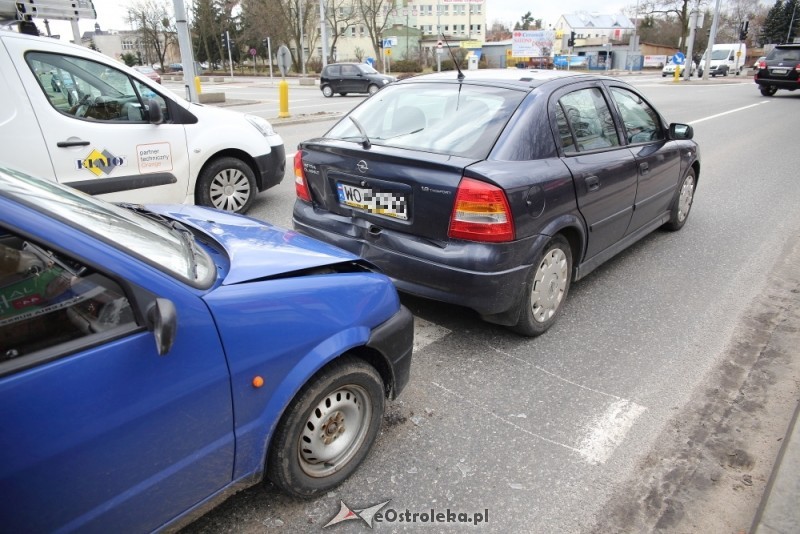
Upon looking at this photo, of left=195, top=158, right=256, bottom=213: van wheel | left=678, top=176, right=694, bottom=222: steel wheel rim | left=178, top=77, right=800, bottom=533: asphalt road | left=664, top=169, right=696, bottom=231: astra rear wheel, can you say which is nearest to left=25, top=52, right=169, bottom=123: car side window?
left=195, top=158, right=256, bottom=213: van wheel

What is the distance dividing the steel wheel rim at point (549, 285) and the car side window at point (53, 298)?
250 cm

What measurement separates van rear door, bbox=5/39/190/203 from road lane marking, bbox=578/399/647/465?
14.3 ft

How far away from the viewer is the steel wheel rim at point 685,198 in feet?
19.3

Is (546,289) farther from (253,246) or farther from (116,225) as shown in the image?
(116,225)

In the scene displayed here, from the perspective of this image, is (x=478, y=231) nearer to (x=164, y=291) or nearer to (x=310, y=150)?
(x=310, y=150)

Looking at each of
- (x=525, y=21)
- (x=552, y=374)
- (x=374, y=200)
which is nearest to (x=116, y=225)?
(x=374, y=200)

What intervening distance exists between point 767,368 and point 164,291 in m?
3.57

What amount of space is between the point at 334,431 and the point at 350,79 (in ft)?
88.2

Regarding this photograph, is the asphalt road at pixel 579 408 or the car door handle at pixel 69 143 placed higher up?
the car door handle at pixel 69 143

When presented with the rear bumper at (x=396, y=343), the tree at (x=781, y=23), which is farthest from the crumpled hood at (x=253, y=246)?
the tree at (x=781, y=23)

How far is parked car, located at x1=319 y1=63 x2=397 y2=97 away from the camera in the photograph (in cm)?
2720

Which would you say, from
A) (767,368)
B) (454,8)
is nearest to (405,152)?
(767,368)

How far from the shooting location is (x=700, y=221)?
6516 mm

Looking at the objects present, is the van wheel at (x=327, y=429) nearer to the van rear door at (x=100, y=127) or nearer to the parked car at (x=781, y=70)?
the van rear door at (x=100, y=127)
